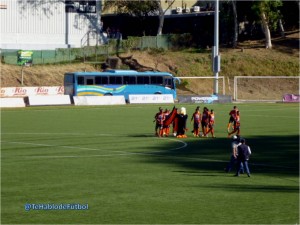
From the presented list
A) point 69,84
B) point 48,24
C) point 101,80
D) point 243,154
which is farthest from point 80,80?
point 243,154

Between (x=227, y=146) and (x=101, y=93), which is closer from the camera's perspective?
(x=227, y=146)

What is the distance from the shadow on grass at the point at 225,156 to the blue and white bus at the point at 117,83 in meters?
38.5

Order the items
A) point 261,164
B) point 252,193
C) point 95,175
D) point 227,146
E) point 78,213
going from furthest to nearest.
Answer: point 227,146 → point 261,164 → point 95,175 → point 252,193 → point 78,213

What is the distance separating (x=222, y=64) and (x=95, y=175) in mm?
69180

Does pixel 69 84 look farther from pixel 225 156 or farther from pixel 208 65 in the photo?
pixel 225 156

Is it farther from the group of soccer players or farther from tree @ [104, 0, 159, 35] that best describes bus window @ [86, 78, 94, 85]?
the group of soccer players

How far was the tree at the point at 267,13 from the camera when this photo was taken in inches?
3629

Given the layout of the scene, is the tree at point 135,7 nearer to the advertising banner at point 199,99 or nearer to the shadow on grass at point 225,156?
the advertising banner at point 199,99

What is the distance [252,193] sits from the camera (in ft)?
77.4

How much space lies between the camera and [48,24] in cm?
9712

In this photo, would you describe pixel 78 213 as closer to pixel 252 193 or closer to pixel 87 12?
pixel 252 193

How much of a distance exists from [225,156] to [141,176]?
23.2 feet

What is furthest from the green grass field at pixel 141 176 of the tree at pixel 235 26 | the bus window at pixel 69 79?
the tree at pixel 235 26

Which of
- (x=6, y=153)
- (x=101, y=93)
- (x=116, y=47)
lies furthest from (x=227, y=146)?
(x=116, y=47)
